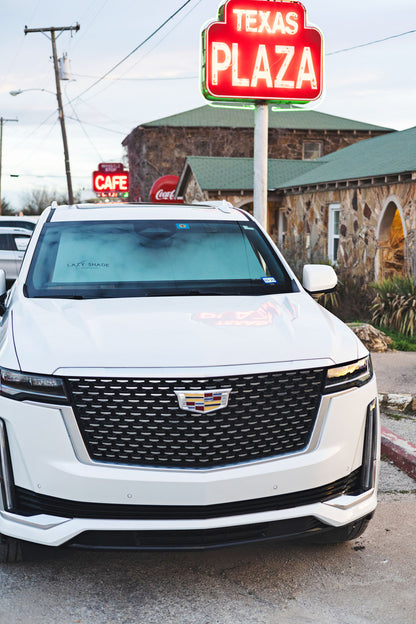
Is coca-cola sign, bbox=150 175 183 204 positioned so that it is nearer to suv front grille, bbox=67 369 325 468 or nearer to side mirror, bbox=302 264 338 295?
side mirror, bbox=302 264 338 295

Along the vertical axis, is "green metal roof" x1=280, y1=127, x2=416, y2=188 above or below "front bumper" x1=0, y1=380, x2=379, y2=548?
above

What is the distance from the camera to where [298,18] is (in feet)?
46.8

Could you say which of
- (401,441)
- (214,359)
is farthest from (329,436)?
(401,441)

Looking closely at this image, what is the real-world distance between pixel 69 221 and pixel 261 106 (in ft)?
31.5

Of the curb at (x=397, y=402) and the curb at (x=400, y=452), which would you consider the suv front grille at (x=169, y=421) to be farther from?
the curb at (x=397, y=402)

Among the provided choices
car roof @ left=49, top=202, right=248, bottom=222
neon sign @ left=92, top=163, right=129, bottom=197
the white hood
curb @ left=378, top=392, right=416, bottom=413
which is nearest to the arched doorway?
curb @ left=378, top=392, right=416, bottom=413

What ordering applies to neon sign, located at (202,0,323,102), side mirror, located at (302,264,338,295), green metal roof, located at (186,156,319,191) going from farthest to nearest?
1. green metal roof, located at (186,156,319,191)
2. neon sign, located at (202,0,323,102)
3. side mirror, located at (302,264,338,295)

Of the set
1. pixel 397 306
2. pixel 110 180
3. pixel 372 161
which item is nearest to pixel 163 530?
pixel 397 306

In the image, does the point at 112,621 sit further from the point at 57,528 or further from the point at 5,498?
the point at 5,498

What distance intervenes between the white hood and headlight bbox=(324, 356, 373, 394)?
0.05m

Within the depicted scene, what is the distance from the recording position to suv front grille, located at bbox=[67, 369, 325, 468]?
342 cm

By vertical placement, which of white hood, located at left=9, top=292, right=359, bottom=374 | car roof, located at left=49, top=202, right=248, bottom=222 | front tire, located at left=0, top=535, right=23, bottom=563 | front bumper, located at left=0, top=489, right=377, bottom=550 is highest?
car roof, located at left=49, top=202, right=248, bottom=222

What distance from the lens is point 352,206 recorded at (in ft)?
62.9

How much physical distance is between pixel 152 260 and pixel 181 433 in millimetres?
1872
